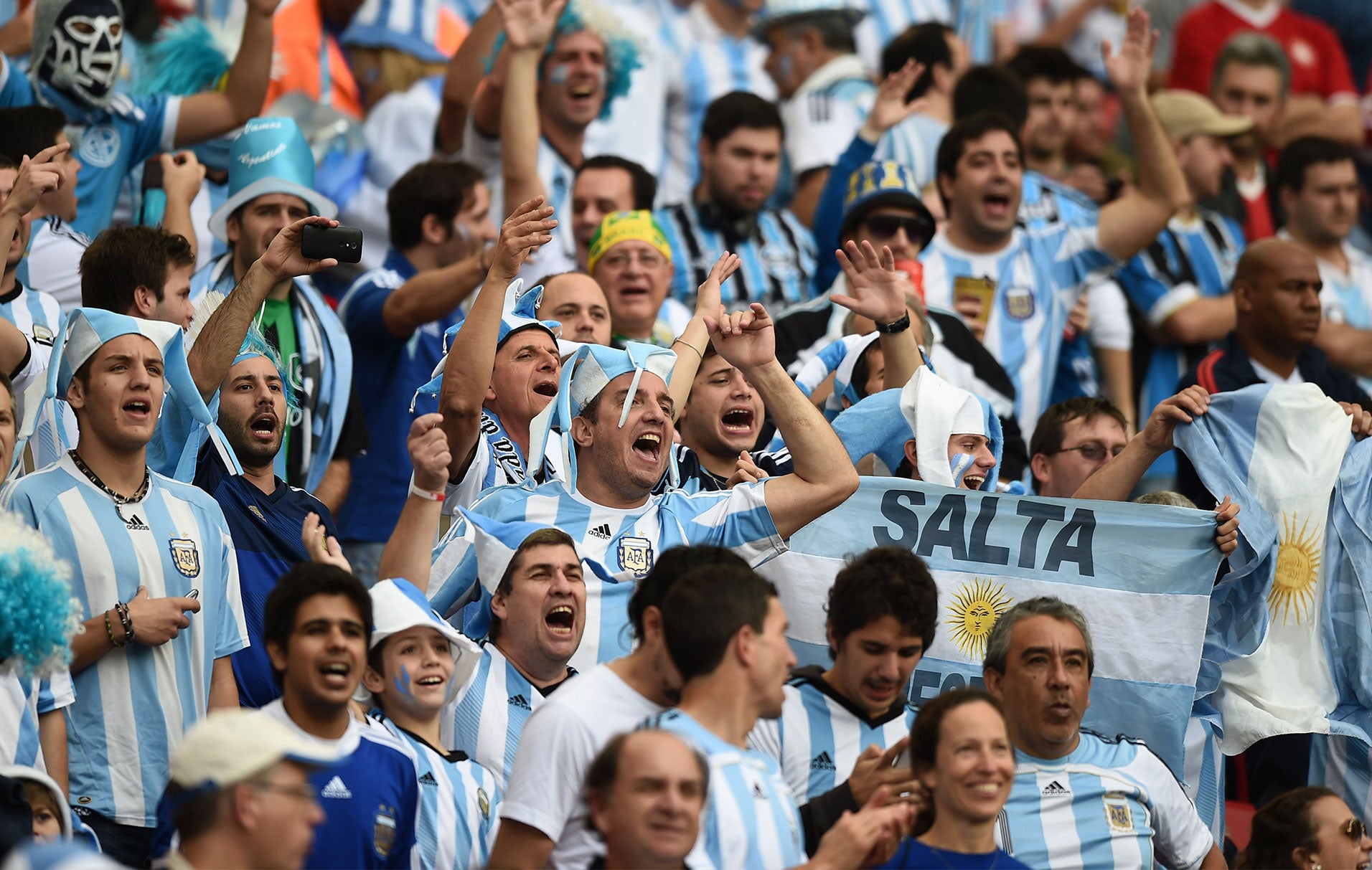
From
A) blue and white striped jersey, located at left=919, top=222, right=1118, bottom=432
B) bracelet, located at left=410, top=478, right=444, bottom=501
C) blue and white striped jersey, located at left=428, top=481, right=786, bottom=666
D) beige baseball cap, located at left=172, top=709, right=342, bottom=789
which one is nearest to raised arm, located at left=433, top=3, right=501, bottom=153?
blue and white striped jersey, located at left=919, top=222, right=1118, bottom=432

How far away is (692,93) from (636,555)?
6.24m

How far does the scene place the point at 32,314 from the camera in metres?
7.02

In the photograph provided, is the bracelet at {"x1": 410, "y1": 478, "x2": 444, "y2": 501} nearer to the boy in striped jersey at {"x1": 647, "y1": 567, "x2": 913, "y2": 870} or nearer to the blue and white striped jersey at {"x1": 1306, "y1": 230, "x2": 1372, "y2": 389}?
the boy in striped jersey at {"x1": 647, "y1": 567, "x2": 913, "y2": 870}

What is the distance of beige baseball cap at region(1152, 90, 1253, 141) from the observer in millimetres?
11539

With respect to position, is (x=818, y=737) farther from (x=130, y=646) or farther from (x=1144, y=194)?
(x=1144, y=194)

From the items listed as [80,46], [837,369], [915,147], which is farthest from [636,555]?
[915,147]

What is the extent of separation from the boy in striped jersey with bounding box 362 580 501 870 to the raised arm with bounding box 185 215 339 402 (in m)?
1.13

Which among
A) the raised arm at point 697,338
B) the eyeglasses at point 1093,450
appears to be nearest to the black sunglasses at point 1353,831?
the eyeglasses at point 1093,450

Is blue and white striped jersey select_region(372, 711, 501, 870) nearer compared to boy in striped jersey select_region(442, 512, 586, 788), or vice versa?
blue and white striped jersey select_region(372, 711, 501, 870)

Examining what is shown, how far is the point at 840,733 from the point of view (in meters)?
5.79

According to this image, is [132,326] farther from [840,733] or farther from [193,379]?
[840,733]

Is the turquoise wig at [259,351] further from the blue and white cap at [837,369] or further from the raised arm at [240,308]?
the blue and white cap at [837,369]

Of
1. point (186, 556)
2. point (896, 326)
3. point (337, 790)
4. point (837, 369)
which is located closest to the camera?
point (337, 790)

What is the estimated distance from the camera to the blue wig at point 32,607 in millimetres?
5172
